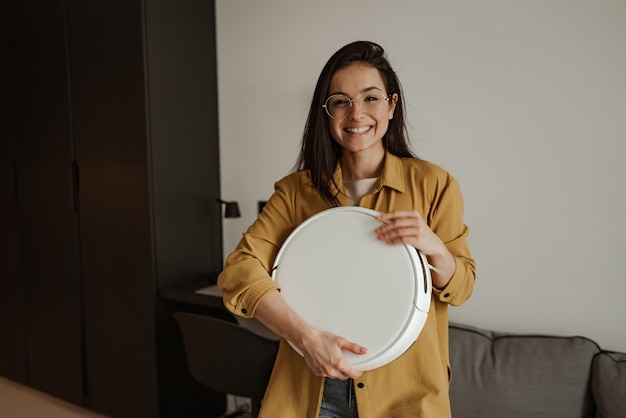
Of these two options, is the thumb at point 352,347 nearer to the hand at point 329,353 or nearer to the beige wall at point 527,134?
the hand at point 329,353

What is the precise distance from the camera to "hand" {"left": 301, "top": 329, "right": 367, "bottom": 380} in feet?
3.18

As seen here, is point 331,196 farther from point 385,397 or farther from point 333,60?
point 385,397

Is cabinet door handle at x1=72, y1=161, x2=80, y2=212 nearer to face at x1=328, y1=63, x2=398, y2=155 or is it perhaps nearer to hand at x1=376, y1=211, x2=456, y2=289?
face at x1=328, y1=63, x2=398, y2=155

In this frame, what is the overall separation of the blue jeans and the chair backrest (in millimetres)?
572

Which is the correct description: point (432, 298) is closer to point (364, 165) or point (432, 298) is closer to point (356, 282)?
point (356, 282)

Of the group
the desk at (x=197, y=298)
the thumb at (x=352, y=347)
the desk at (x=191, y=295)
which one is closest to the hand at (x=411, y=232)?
the thumb at (x=352, y=347)

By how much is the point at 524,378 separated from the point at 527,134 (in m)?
0.97

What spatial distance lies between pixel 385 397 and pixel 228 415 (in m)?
2.10

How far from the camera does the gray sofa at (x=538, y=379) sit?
161 centimetres

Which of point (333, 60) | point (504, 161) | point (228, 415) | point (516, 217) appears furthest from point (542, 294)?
point (228, 415)

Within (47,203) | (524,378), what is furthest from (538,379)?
(47,203)

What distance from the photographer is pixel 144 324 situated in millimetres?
2488

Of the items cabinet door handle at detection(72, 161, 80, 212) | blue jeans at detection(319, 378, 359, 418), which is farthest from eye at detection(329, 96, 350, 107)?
cabinet door handle at detection(72, 161, 80, 212)

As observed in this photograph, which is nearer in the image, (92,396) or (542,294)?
(542,294)
